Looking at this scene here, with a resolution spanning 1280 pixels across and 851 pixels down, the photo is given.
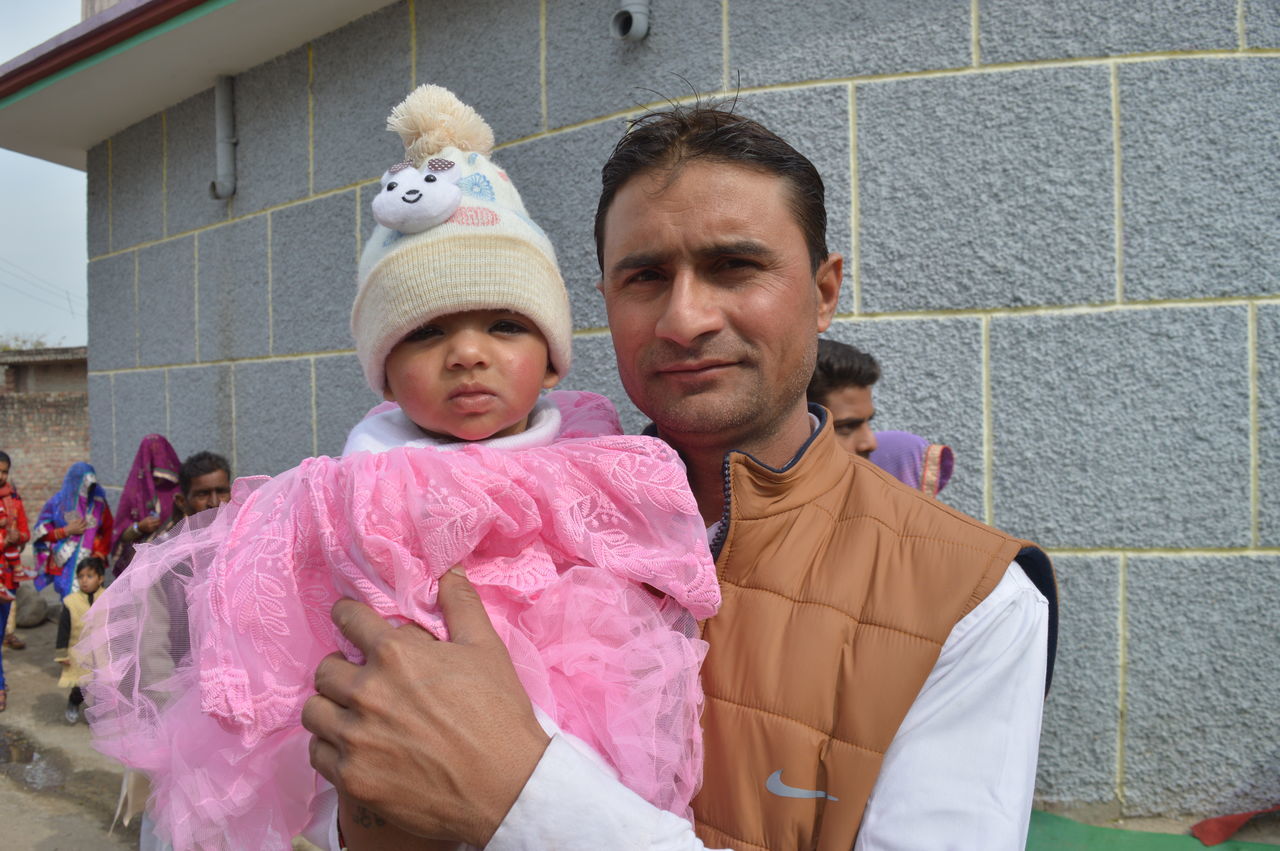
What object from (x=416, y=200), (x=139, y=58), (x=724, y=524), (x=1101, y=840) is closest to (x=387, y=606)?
(x=724, y=524)

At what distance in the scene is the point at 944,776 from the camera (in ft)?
3.92

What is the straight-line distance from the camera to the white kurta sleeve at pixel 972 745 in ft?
3.82

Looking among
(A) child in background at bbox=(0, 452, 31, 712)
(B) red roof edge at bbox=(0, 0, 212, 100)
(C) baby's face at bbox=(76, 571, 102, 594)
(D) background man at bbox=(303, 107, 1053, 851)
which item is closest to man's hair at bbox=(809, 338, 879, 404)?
(D) background man at bbox=(303, 107, 1053, 851)

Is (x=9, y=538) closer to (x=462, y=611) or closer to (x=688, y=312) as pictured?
(x=462, y=611)

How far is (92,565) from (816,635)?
6.45m

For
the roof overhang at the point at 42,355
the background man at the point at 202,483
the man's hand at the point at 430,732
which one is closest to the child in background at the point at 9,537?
the background man at the point at 202,483

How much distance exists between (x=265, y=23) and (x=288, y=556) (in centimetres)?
455

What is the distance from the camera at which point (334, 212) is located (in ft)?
15.6

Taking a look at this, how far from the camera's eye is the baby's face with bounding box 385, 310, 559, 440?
162 cm

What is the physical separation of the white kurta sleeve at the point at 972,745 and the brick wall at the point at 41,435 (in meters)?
17.4

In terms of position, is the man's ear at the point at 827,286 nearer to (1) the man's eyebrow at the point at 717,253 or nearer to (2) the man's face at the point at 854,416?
(1) the man's eyebrow at the point at 717,253

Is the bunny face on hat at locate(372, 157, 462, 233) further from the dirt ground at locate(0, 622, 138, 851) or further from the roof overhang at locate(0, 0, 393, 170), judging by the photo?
the dirt ground at locate(0, 622, 138, 851)

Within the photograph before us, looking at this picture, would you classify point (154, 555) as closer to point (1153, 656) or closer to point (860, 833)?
point (860, 833)

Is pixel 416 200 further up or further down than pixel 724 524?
further up
